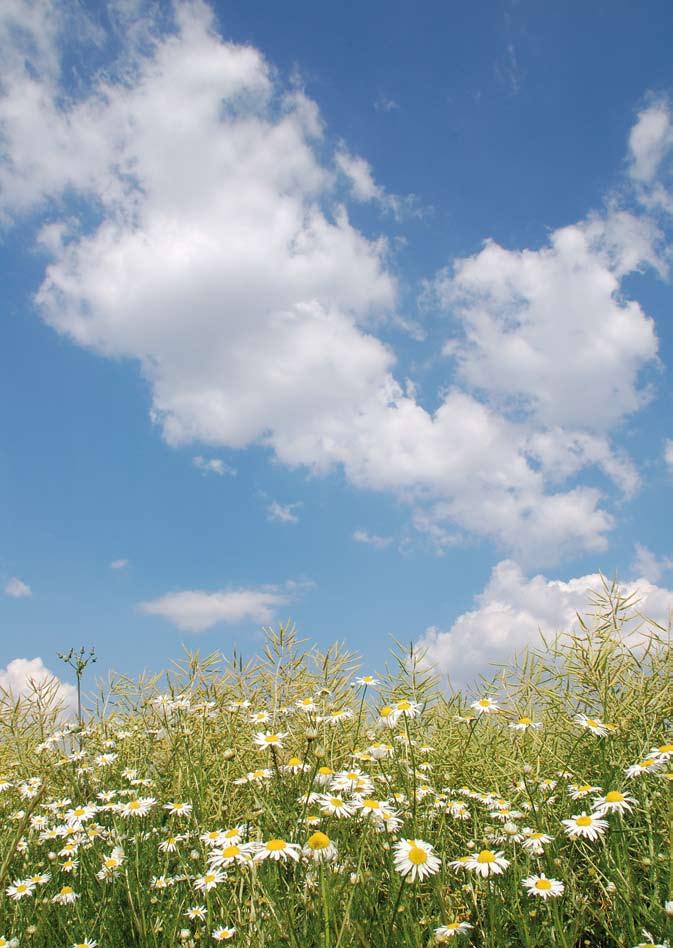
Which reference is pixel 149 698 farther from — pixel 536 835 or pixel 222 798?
pixel 536 835

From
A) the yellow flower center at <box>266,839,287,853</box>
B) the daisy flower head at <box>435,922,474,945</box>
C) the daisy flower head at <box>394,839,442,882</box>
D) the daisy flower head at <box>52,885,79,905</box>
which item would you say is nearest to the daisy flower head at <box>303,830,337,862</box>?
the yellow flower center at <box>266,839,287,853</box>

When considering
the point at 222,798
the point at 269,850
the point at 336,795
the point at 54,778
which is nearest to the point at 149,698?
the point at 54,778

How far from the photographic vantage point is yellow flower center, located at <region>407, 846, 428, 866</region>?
120 inches

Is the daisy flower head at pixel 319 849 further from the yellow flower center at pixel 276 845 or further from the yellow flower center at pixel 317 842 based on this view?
the yellow flower center at pixel 276 845

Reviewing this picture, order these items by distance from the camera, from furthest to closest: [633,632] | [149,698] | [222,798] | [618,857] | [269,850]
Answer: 1. [149,698]
2. [633,632]
3. [222,798]
4. [618,857]
5. [269,850]

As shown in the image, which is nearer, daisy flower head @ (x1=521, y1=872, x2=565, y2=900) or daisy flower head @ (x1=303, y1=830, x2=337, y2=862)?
daisy flower head @ (x1=303, y1=830, x2=337, y2=862)

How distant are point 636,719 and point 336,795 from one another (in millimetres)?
2918

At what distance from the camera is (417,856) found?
3.08 meters

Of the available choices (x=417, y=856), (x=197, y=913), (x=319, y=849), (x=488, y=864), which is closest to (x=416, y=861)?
(x=417, y=856)

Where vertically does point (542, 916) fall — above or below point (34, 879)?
below

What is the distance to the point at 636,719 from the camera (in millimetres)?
5688

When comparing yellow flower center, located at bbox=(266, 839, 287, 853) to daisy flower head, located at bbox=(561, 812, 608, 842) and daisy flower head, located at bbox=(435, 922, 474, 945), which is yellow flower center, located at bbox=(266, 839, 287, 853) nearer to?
daisy flower head, located at bbox=(435, 922, 474, 945)

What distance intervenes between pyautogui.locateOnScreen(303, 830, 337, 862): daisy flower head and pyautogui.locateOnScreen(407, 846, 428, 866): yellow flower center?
1.19ft

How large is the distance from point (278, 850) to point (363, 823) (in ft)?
2.51
